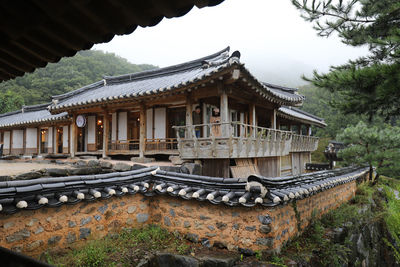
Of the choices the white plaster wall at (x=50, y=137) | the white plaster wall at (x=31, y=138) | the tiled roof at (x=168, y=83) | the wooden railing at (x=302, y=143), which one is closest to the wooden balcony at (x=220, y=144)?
the tiled roof at (x=168, y=83)

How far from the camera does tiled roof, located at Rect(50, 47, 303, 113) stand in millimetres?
8789

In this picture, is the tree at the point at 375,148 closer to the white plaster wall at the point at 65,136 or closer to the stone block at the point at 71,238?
the stone block at the point at 71,238

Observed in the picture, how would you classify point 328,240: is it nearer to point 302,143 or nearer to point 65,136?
point 302,143

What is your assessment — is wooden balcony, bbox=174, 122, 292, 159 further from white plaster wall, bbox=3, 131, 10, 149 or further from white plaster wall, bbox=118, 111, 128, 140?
white plaster wall, bbox=3, 131, 10, 149

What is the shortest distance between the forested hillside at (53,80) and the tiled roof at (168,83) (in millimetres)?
13847

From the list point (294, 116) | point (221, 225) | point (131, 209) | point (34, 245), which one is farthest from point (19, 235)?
point (294, 116)

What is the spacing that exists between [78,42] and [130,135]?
12342mm

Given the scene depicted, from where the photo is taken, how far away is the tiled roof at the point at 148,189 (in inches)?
170

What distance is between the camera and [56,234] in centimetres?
481

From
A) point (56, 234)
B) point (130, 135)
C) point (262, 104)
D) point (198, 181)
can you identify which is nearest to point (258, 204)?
point (198, 181)

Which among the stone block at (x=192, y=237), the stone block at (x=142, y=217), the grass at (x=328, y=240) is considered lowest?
the grass at (x=328, y=240)

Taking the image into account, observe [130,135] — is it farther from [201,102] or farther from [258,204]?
[258,204]

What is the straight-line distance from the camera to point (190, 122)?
33.0 ft

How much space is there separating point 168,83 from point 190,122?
3.68m
